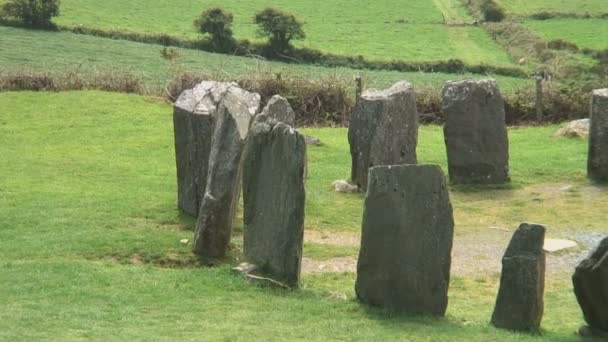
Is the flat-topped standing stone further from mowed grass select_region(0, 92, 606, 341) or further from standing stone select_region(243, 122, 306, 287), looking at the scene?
standing stone select_region(243, 122, 306, 287)

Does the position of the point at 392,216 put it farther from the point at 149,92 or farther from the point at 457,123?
the point at 149,92

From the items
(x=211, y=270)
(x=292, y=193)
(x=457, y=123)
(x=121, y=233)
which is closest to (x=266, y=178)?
(x=292, y=193)

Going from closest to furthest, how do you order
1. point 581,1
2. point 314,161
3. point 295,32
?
point 314,161
point 295,32
point 581,1

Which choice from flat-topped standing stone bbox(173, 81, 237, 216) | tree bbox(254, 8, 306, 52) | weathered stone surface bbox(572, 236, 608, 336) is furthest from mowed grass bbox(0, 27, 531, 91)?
weathered stone surface bbox(572, 236, 608, 336)

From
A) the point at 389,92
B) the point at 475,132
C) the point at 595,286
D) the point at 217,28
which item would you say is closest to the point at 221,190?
the point at 595,286

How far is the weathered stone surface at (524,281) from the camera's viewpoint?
37.8ft

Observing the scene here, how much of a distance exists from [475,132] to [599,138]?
274 cm

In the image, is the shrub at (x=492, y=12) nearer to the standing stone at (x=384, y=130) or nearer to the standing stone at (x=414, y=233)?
the standing stone at (x=384, y=130)

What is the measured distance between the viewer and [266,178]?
13734mm

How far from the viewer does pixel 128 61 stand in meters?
45.1

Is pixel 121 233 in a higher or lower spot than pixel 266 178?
lower

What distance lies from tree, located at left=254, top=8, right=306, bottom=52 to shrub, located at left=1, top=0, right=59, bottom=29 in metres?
10.8

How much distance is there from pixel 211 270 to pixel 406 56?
39.2 meters

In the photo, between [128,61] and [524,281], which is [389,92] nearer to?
[524,281]
